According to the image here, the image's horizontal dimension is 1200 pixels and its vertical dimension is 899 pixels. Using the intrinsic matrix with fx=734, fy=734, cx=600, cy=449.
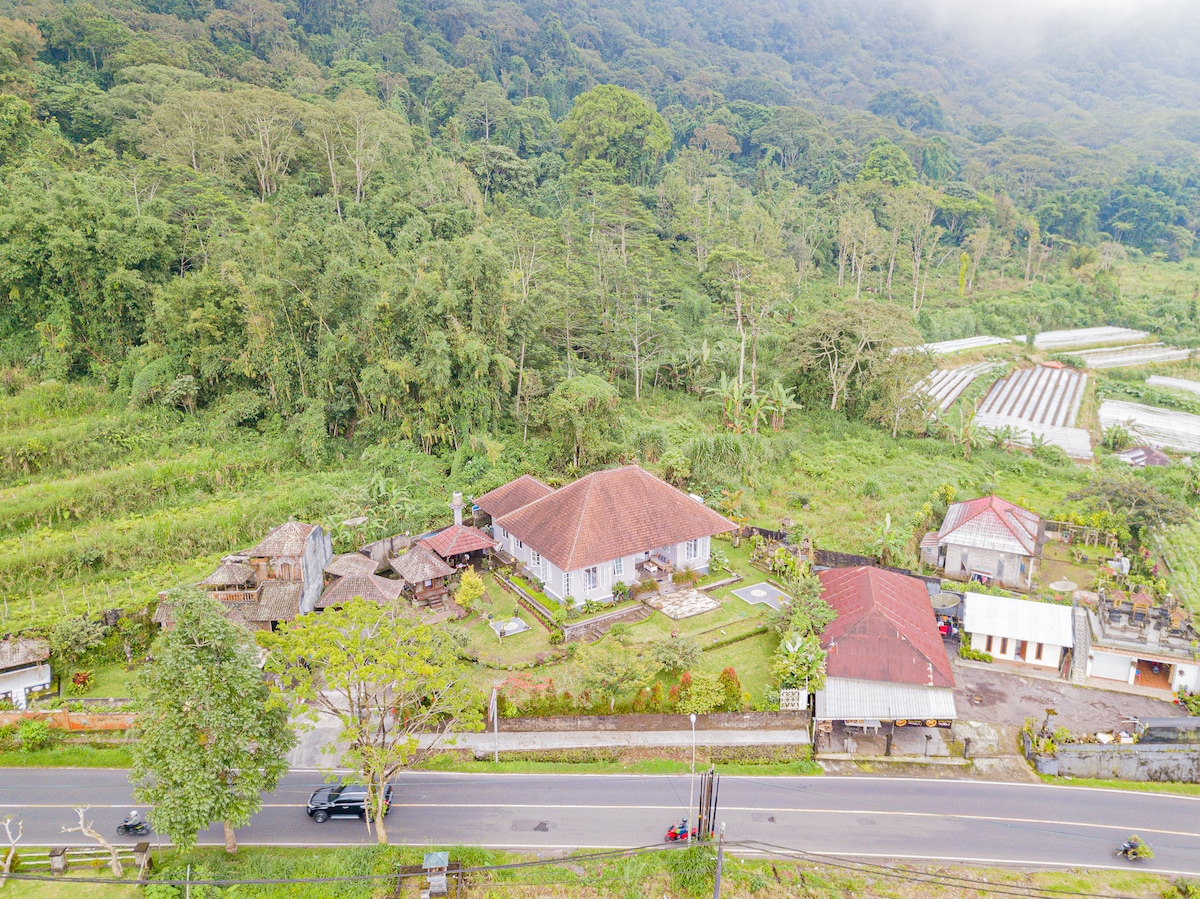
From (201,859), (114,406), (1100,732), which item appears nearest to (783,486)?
(1100,732)

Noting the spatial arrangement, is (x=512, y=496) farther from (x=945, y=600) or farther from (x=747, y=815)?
(x=945, y=600)

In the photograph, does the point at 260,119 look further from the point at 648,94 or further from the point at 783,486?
the point at 648,94

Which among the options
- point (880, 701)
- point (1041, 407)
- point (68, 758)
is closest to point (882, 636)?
point (880, 701)

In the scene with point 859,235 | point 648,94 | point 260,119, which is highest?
point 648,94

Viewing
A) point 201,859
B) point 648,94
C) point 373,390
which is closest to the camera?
point 201,859

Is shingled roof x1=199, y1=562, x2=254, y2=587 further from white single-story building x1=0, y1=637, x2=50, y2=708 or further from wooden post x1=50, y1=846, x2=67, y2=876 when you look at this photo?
wooden post x1=50, y1=846, x2=67, y2=876

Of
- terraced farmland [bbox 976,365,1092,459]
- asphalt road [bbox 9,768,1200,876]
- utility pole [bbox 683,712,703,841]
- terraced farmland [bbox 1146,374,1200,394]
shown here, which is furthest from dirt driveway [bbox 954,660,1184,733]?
terraced farmland [bbox 1146,374,1200,394]
